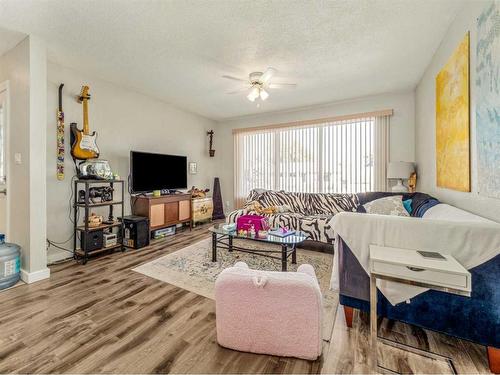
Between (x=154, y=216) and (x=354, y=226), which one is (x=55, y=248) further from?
(x=354, y=226)

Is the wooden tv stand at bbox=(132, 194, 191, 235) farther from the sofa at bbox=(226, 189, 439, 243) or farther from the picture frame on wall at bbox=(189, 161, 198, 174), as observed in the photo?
the sofa at bbox=(226, 189, 439, 243)

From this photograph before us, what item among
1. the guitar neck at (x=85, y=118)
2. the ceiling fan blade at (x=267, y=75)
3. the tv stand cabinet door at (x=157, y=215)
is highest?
the ceiling fan blade at (x=267, y=75)

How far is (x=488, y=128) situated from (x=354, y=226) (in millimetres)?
1105

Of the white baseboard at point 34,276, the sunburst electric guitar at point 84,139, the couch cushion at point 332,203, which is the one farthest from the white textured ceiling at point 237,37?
the white baseboard at point 34,276

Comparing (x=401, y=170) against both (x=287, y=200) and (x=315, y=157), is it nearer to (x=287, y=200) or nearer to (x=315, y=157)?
(x=315, y=157)

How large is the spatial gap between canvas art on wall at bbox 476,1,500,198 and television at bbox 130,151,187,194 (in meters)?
4.11

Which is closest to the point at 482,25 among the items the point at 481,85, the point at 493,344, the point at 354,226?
the point at 481,85

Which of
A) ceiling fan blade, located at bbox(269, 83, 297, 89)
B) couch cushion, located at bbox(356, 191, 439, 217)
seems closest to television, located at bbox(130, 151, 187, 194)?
ceiling fan blade, located at bbox(269, 83, 297, 89)

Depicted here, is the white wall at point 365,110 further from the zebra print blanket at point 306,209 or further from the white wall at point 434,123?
the zebra print blanket at point 306,209

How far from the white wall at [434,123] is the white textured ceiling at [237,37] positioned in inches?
5.3

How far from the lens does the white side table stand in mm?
1089

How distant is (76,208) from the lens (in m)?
3.10

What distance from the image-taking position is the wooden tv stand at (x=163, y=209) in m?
3.87

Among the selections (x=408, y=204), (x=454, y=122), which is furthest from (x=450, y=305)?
(x=408, y=204)
